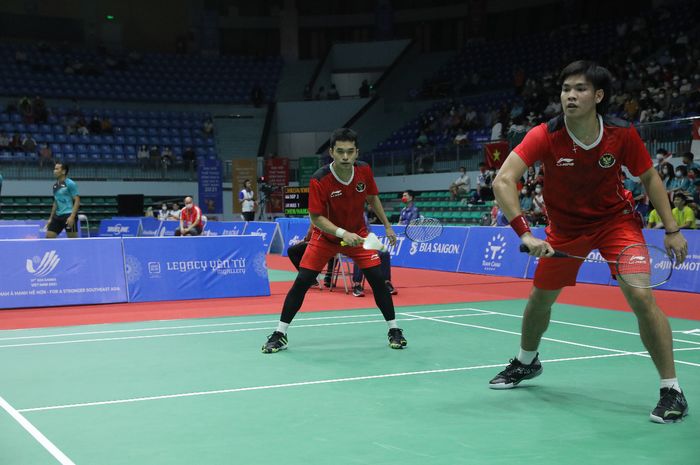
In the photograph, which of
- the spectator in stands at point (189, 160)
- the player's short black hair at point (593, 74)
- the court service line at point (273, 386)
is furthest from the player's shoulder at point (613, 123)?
the spectator in stands at point (189, 160)

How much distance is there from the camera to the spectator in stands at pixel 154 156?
3484cm

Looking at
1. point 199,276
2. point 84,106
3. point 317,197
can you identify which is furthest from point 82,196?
point 317,197

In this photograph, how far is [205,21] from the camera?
4528 centimetres

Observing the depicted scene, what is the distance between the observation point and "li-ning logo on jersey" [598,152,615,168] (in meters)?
5.62

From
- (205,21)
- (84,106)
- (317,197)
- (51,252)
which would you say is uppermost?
(205,21)

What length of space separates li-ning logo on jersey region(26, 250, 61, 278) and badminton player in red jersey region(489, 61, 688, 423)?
28.8 ft

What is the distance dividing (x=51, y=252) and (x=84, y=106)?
28.1m

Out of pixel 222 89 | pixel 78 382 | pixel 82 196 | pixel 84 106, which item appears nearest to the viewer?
pixel 78 382

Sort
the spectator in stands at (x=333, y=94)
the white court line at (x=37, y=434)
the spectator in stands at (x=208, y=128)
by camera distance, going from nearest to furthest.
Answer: the white court line at (x=37, y=434) → the spectator in stands at (x=208, y=128) → the spectator in stands at (x=333, y=94)

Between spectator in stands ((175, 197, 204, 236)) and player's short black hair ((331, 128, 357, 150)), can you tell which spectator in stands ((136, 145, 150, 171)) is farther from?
player's short black hair ((331, 128, 357, 150))

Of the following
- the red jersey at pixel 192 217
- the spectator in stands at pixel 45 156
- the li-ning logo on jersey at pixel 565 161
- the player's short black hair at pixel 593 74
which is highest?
the spectator in stands at pixel 45 156

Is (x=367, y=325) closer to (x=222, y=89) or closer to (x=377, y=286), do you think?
(x=377, y=286)

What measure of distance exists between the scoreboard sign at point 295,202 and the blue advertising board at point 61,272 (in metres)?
13.6

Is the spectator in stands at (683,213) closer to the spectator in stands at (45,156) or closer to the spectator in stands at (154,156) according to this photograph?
the spectator in stands at (154,156)
